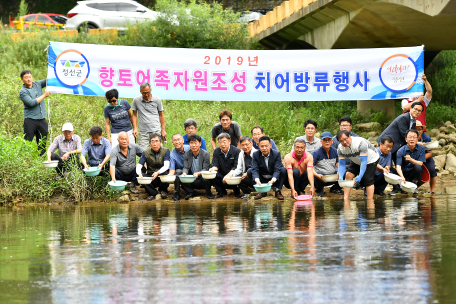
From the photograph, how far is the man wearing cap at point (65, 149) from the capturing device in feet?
39.2

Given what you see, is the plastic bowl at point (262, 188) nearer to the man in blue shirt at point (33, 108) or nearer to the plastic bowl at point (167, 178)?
the plastic bowl at point (167, 178)

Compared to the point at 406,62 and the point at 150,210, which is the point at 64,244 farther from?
the point at 406,62

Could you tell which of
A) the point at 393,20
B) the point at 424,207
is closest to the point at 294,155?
the point at 424,207

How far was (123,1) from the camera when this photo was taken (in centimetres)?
2866

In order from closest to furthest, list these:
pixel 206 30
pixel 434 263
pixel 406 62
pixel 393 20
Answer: pixel 434 263 < pixel 406 62 < pixel 393 20 < pixel 206 30

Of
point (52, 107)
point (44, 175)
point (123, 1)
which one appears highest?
point (123, 1)

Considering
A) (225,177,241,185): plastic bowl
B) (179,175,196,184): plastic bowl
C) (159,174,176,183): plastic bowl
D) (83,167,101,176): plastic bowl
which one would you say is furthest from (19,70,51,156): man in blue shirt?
(225,177,241,185): plastic bowl

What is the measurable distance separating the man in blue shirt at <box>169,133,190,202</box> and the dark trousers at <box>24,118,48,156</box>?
111 inches

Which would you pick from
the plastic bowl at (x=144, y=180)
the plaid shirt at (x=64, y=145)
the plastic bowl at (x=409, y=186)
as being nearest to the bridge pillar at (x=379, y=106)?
the plastic bowl at (x=409, y=186)

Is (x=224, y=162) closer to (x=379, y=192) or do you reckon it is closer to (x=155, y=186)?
(x=155, y=186)

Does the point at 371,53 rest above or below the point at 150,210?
above

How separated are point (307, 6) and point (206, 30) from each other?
13.7 feet

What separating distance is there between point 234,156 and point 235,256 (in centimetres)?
567

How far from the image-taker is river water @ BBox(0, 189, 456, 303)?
4969 mm
